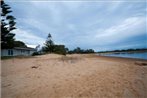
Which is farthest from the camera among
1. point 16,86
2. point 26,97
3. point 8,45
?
point 8,45

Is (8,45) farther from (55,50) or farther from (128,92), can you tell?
(128,92)

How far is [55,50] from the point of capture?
4997cm

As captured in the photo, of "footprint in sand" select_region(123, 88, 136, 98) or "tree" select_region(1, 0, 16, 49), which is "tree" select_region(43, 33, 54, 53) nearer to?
"tree" select_region(1, 0, 16, 49)

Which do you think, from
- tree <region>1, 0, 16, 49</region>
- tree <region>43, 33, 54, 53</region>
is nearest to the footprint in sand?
tree <region>1, 0, 16, 49</region>

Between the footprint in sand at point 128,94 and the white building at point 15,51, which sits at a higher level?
the white building at point 15,51

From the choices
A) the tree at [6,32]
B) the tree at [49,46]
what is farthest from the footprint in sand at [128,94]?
the tree at [49,46]

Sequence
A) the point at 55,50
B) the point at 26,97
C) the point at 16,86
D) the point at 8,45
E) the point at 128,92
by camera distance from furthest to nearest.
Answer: the point at 55,50
the point at 8,45
the point at 16,86
the point at 128,92
the point at 26,97

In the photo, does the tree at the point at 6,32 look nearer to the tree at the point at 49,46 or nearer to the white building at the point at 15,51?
the white building at the point at 15,51

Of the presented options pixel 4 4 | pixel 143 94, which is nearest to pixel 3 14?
pixel 4 4

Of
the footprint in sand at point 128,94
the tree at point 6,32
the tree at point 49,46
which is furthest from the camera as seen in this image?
the tree at point 49,46

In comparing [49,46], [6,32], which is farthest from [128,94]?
[49,46]

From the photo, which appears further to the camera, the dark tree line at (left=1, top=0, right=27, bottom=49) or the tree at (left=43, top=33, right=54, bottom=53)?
the tree at (left=43, top=33, right=54, bottom=53)

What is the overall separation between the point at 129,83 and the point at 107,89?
1.42 m

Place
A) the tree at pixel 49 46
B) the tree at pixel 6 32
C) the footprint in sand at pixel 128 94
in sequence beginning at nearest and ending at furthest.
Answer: the footprint in sand at pixel 128 94 → the tree at pixel 6 32 → the tree at pixel 49 46
